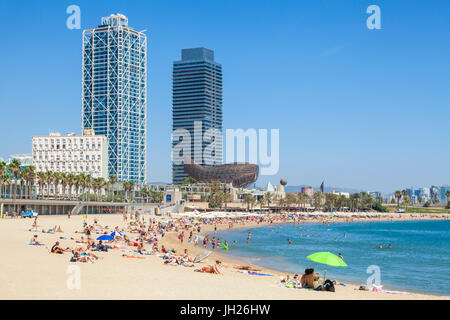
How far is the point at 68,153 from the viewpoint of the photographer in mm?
165375

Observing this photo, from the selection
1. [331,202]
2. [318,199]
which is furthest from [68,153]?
[331,202]

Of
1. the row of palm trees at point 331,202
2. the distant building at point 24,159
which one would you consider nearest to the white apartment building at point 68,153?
the distant building at point 24,159

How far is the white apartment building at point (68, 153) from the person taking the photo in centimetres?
16488

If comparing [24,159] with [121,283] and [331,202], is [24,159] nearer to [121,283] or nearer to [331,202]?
[331,202]

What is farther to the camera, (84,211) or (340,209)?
(340,209)

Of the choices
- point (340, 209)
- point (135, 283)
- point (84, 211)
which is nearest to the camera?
point (135, 283)

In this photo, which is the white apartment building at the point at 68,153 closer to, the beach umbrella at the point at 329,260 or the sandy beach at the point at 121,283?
the sandy beach at the point at 121,283

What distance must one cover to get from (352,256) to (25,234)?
3158cm

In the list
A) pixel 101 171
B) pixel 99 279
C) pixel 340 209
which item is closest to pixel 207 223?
pixel 99 279

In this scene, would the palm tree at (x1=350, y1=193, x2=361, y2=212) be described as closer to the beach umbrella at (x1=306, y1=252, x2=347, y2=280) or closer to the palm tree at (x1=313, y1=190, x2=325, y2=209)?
the palm tree at (x1=313, y1=190, x2=325, y2=209)

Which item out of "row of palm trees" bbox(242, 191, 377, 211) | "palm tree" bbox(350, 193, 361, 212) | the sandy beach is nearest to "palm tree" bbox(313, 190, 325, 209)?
"row of palm trees" bbox(242, 191, 377, 211)

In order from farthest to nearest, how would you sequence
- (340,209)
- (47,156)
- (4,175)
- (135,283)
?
(340,209) → (47,156) → (4,175) → (135,283)

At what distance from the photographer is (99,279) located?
1984 centimetres
